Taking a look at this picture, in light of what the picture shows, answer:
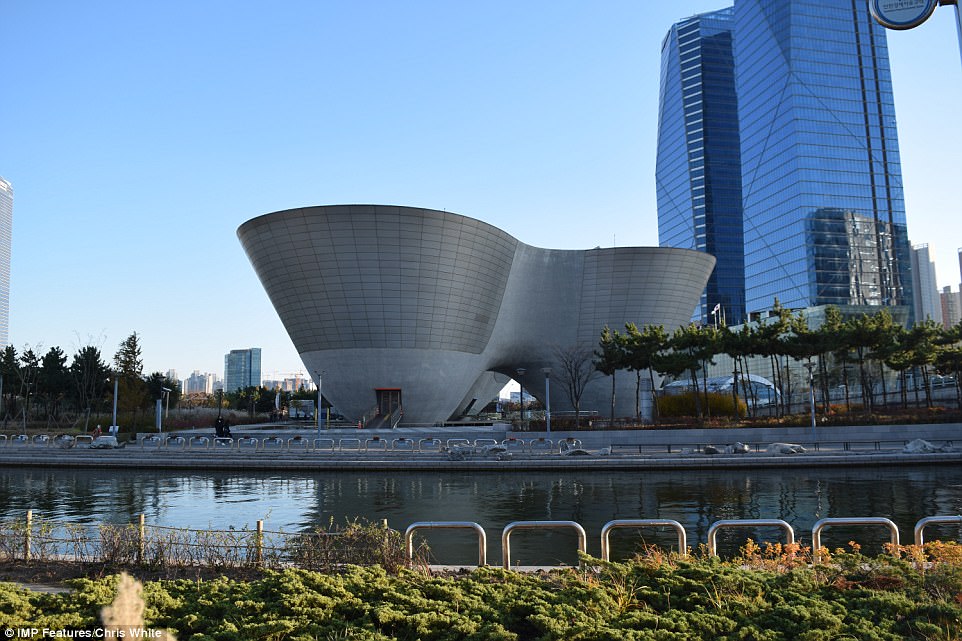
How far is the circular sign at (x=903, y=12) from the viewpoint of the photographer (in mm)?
10094

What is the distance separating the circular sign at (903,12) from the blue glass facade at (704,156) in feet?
525

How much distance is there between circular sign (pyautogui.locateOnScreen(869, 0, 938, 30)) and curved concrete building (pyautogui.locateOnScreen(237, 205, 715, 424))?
40.7m

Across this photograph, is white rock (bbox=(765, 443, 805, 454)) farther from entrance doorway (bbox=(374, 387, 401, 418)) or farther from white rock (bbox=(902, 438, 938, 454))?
entrance doorway (bbox=(374, 387, 401, 418))

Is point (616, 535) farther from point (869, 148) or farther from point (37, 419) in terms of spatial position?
point (869, 148)

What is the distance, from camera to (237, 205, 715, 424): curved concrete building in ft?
164

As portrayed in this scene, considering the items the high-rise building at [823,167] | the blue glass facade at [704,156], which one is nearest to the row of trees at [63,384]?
the high-rise building at [823,167]

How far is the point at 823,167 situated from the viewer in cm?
11631

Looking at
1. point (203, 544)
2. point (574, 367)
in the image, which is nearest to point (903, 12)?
point (203, 544)

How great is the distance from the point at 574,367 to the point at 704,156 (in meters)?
131

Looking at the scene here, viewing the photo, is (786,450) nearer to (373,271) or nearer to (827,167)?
(373,271)

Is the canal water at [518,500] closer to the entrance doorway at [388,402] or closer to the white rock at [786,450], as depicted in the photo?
the white rock at [786,450]

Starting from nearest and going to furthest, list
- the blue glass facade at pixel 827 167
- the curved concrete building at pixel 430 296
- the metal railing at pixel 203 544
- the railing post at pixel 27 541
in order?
the metal railing at pixel 203 544 < the railing post at pixel 27 541 < the curved concrete building at pixel 430 296 < the blue glass facade at pixel 827 167

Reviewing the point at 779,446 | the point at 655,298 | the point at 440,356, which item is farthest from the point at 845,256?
the point at 779,446

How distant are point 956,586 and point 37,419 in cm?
8564
